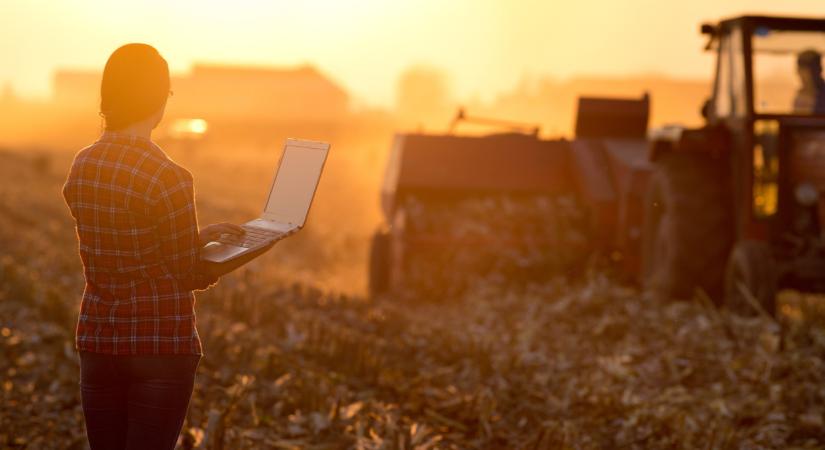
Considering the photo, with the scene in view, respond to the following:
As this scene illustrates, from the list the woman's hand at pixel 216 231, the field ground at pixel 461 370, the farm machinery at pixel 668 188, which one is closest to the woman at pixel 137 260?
the woman's hand at pixel 216 231

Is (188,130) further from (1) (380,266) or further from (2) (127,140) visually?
(2) (127,140)

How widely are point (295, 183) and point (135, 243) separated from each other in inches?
26.5

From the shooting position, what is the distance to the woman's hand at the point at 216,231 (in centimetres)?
292

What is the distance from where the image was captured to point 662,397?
5.46 m

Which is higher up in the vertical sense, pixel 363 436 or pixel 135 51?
pixel 135 51

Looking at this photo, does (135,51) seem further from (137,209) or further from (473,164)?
(473,164)

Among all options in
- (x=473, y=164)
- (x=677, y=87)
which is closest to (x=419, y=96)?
(x=677, y=87)

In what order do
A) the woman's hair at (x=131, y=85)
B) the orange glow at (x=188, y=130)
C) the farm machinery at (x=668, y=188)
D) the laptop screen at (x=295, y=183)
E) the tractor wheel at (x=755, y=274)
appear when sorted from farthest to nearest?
the orange glow at (x=188, y=130) → the farm machinery at (x=668, y=188) → the tractor wheel at (x=755, y=274) → the laptop screen at (x=295, y=183) → the woman's hair at (x=131, y=85)

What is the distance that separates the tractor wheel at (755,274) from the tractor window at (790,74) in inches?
→ 43.0

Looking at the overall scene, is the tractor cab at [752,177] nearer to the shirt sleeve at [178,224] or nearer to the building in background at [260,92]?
the shirt sleeve at [178,224]

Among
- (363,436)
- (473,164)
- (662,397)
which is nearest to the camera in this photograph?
(363,436)

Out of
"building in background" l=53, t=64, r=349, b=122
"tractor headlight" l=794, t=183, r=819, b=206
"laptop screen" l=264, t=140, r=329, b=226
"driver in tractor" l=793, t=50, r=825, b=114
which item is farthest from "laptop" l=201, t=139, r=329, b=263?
"building in background" l=53, t=64, r=349, b=122

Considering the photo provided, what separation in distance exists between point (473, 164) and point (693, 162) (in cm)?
263

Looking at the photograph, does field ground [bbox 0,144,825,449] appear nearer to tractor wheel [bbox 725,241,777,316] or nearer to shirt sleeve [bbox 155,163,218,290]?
tractor wheel [bbox 725,241,777,316]
